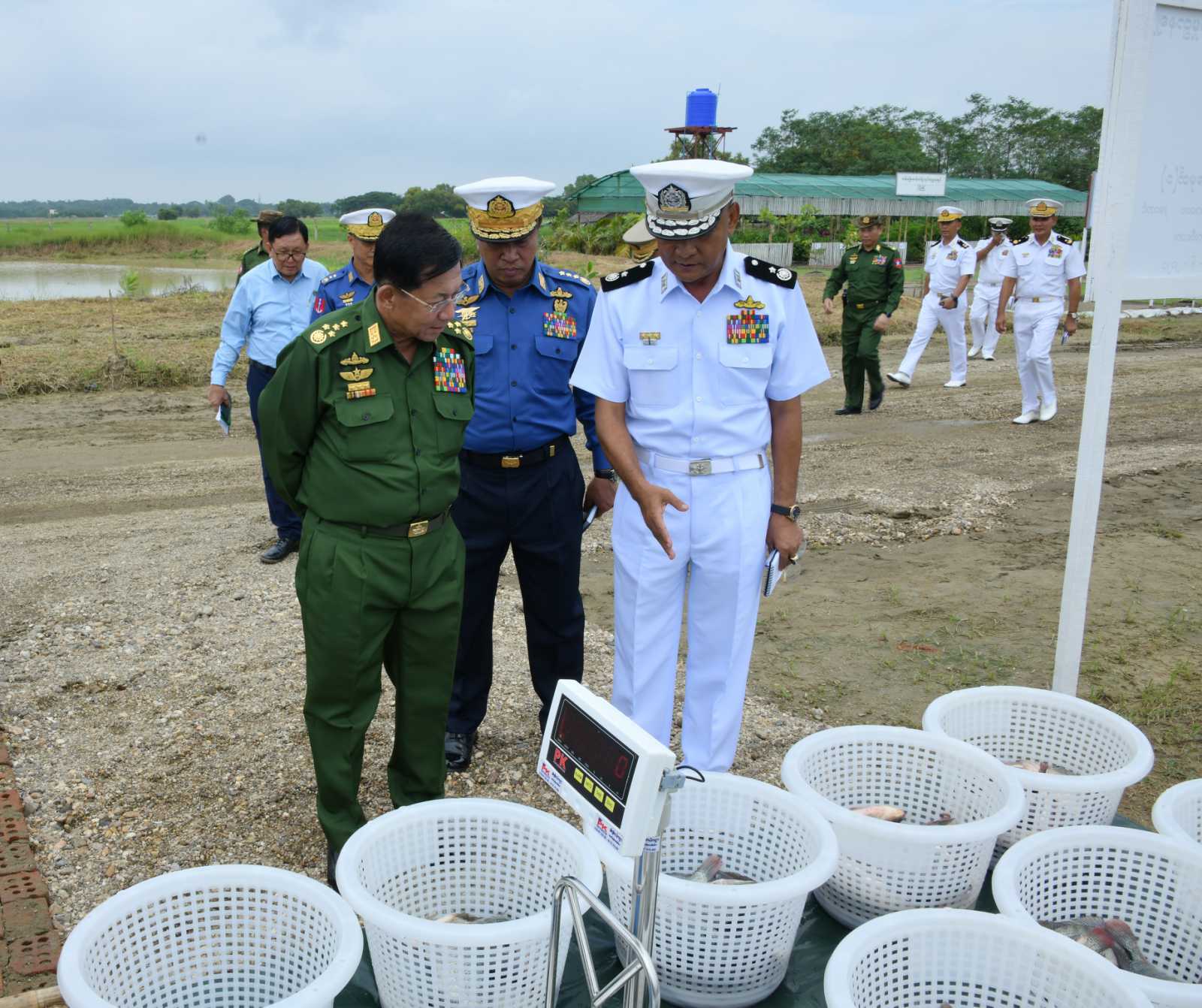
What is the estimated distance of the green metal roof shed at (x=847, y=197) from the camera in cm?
3070

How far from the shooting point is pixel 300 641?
463 centimetres

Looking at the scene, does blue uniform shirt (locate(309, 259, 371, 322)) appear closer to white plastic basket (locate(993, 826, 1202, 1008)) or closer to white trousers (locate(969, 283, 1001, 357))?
white plastic basket (locate(993, 826, 1202, 1008))

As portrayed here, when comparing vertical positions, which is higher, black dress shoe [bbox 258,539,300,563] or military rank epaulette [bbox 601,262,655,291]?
military rank epaulette [bbox 601,262,655,291]

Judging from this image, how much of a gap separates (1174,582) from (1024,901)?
3.96 metres

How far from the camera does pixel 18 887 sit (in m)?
2.89

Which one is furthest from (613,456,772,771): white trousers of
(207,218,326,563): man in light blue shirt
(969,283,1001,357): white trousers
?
(969,283,1001,357): white trousers

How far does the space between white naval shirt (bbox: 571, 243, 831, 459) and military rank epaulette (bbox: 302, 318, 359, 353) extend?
650 mm

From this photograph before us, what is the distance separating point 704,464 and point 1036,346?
711 cm

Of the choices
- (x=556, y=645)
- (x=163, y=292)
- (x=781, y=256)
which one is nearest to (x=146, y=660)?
(x=556, y=645)

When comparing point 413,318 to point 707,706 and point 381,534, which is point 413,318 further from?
point 707,706

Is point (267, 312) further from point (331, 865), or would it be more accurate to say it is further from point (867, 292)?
point (867, 292)

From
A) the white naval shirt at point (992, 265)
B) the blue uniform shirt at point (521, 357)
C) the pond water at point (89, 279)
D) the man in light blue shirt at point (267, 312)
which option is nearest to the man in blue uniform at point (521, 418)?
the blue uniform shirt at point (521, 357)

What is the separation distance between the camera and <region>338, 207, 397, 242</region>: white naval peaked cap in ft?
15.1

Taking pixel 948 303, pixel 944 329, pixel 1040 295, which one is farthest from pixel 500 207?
pixel 944 329
